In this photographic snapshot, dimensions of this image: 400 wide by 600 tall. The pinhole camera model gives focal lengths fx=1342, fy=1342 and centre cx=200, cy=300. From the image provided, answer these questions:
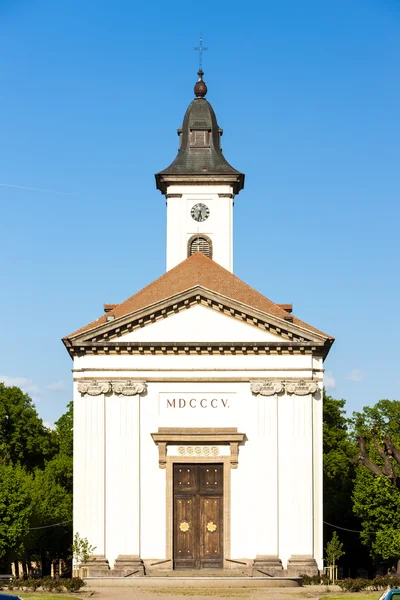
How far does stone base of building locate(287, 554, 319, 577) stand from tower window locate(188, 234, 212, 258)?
17713 mm

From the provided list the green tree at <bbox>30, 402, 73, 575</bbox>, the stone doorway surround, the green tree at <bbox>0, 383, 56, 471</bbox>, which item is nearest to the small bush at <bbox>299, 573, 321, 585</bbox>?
the stone doorway surround

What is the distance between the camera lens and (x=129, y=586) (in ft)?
152

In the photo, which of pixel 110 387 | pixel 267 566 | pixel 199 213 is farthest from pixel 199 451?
pixel 199 213

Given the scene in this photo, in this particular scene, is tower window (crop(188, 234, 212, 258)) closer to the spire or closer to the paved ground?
the spire

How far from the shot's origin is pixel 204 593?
1721 inches

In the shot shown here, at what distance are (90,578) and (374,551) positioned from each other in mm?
24293

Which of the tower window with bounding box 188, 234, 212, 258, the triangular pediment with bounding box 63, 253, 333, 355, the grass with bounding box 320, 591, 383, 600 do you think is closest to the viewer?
the grass with bounding box 320, 591, 383, 600

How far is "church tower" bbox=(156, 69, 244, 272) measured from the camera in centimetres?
6244

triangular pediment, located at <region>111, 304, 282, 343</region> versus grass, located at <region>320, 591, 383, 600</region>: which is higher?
triangular pediment, located at <region>111, 304, 282, 343</region>

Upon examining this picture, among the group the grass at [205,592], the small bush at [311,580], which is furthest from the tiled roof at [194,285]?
the grass at [205,592]

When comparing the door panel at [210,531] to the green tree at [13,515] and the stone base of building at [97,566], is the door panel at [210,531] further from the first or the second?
the green tree at [13,515]

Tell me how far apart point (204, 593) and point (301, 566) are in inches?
251

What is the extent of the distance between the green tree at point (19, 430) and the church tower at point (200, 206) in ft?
79.2

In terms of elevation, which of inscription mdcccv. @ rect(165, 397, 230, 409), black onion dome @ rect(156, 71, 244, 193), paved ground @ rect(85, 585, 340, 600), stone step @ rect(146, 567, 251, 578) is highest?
black onion dome @ rect(156, 71, 244, 193)
